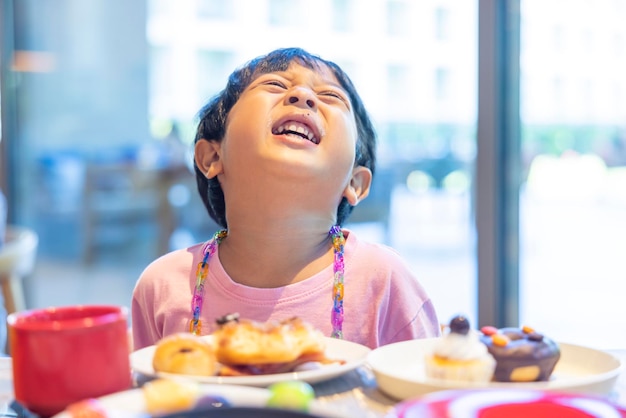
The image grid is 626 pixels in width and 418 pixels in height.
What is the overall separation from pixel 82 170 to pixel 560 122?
2.33m

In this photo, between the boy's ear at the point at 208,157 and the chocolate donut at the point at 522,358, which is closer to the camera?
the chocolate donut at the point at 522,358

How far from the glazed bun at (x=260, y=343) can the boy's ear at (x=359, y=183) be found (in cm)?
51

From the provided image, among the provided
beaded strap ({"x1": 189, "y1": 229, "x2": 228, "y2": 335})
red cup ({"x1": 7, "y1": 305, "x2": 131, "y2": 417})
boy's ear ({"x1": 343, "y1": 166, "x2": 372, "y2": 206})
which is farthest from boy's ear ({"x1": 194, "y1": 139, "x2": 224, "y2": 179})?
red cup ({"x1": 7, "y1": 305, "x2": 131, "y2": 417})

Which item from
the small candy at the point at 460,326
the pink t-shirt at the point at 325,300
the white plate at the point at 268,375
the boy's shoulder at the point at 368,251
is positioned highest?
the small candy at the point at 460,326

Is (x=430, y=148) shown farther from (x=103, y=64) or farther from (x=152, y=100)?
(x=103, y=64)

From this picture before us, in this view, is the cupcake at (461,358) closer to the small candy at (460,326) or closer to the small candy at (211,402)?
the small candy at (460,326)

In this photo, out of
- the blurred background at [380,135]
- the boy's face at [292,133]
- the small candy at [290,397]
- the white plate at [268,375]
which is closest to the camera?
the small candy at [290,397]

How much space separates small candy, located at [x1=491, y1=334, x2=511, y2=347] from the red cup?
1.06ft

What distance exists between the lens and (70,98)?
12.5ft

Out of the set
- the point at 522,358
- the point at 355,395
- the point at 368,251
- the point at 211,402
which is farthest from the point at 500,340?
the point at 368,251

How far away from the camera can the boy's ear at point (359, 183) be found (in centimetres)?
119

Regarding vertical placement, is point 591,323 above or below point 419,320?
below

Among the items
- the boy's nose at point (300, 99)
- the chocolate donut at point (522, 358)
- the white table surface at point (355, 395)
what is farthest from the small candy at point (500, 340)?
the boy's nose at point (300, 99)

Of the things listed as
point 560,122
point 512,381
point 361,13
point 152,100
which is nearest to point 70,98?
point 152,100
